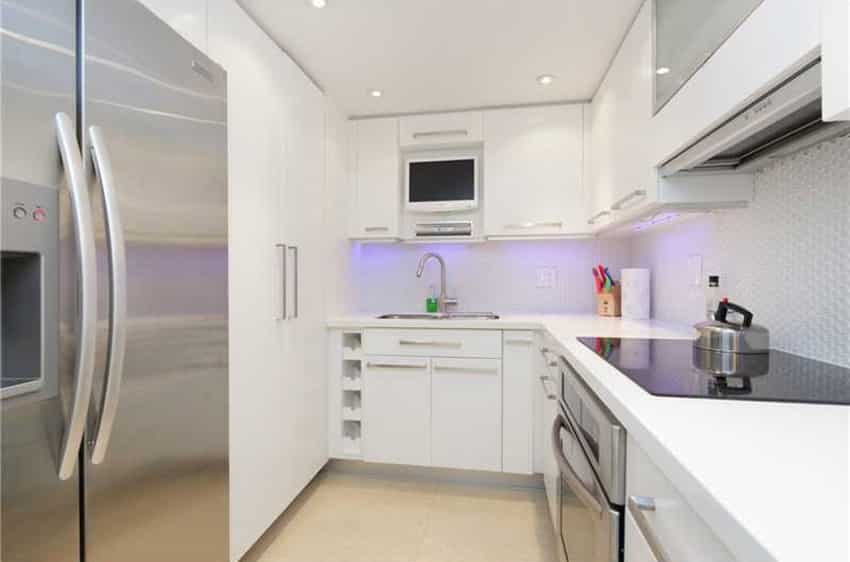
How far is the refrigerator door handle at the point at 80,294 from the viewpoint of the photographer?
768 mm

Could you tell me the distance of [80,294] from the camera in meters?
0.79

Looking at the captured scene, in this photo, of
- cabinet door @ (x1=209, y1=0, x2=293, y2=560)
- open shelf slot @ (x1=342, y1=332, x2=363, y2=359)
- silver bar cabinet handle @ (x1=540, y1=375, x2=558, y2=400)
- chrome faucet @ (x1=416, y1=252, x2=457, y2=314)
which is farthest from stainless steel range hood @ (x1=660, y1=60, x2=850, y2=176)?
open shelf slot @ (x1=342, y1=332, x2=363, y2=359)

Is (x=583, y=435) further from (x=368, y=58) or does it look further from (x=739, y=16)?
(x=368, y=58)

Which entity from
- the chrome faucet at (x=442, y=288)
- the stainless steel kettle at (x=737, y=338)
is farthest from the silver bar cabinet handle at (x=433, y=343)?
the stainless steel kettle at (x=737, y=338)

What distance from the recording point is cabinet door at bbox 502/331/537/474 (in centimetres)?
209

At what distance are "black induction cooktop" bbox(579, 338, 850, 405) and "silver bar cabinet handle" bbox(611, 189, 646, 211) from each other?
565mm

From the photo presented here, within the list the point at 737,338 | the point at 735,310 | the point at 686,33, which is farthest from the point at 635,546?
the point at 686,33

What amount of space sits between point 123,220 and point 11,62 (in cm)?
32

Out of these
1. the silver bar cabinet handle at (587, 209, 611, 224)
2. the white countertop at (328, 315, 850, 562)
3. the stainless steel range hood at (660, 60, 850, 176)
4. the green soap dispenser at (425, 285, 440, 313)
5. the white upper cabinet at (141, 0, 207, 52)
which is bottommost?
the white countertop at (328, 315, 850, 562)

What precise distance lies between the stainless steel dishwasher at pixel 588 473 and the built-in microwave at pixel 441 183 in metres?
1.39

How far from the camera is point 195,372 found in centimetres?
116

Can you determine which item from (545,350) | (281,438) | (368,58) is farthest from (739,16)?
(281,438)

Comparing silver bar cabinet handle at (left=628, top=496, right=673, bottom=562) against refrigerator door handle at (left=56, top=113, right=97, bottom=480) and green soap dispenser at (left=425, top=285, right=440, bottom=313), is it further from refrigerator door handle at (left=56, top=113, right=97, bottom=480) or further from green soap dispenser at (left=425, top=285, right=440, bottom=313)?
green soap dispenser at (left=425, top=285, right=440, bottom=313)

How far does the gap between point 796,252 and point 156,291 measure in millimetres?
1704
